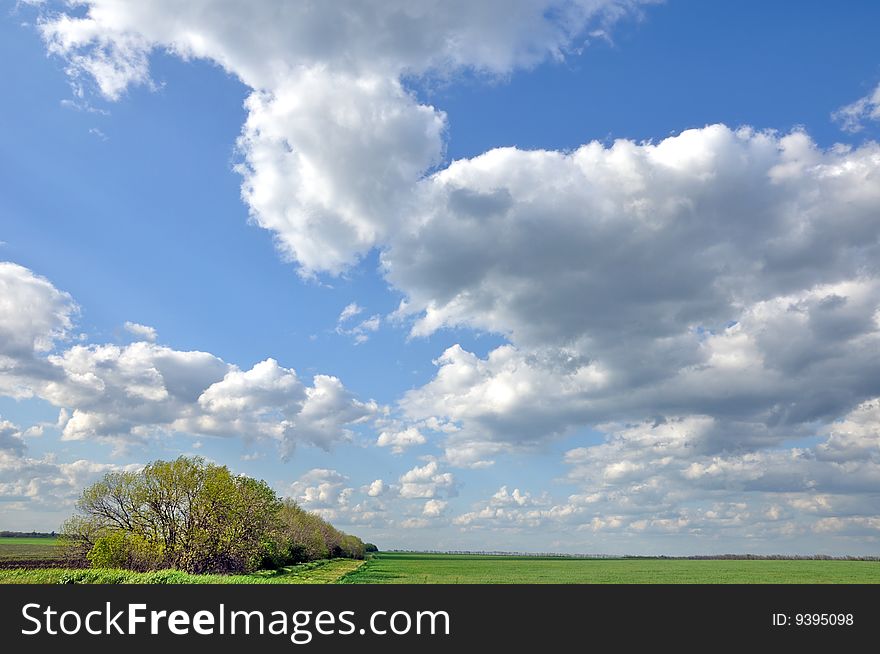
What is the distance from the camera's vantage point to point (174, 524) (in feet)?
253

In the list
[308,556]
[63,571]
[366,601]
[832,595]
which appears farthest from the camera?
[308,556]

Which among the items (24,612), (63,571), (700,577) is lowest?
(700,577)

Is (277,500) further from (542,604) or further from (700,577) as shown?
A: (700,577)

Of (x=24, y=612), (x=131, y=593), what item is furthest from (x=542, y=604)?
(x=24, y=612)

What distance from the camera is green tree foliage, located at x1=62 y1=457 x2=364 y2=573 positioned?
74.7 metres

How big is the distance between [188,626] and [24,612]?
9642 millimetres

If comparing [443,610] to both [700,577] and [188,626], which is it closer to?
[188,626]

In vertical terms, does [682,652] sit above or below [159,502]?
below

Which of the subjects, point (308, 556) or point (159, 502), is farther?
point (308, 556)

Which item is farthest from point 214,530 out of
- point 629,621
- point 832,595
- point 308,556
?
point 308,556

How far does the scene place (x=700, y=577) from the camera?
128 m

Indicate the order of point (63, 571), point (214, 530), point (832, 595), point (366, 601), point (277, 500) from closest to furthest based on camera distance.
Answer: point (366, 601)
point (832, 595)
point (63, 571)
point (214, 530)
point (277, 500)

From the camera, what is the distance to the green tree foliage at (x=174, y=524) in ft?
245

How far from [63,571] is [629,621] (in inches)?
2625
